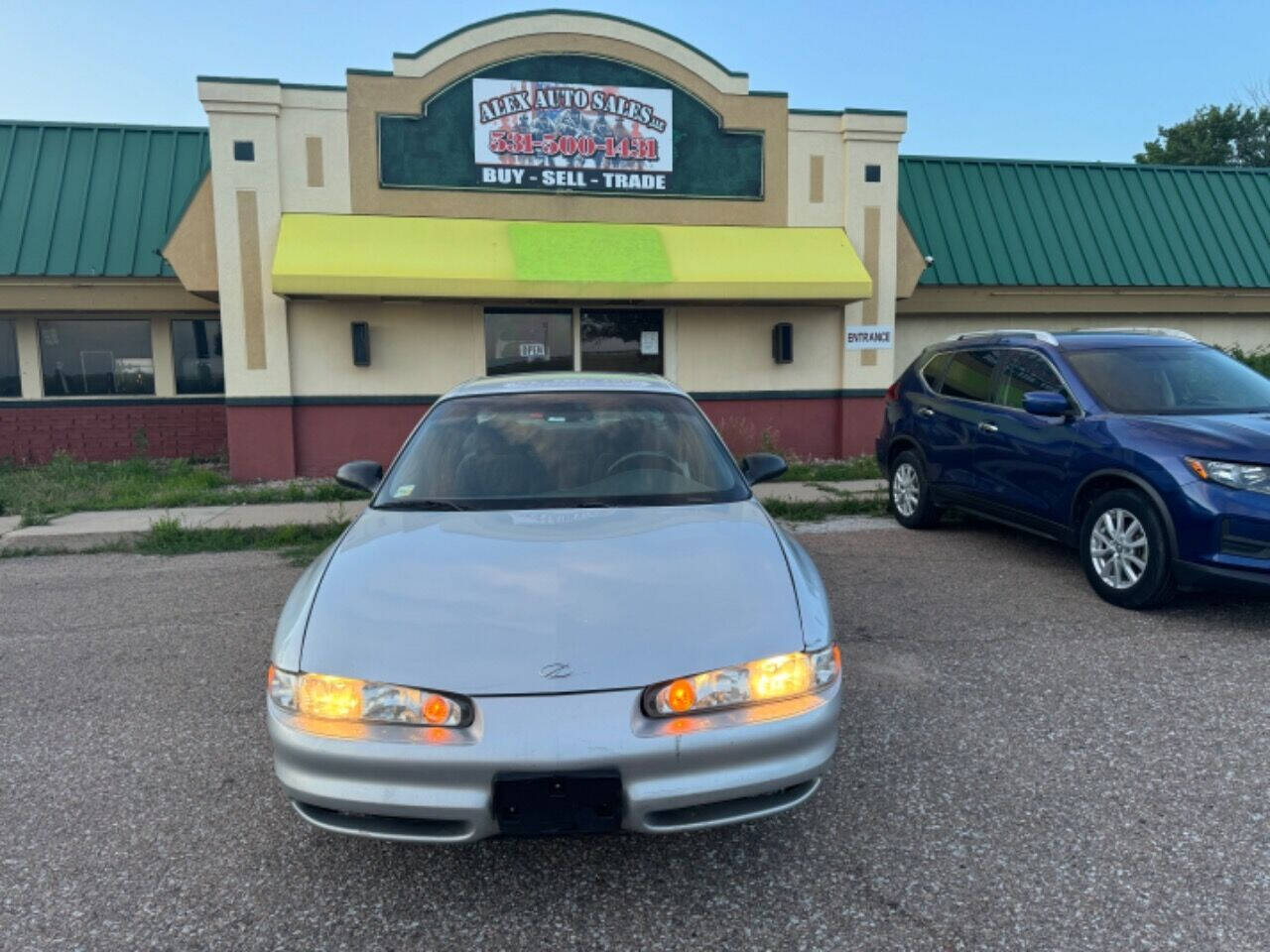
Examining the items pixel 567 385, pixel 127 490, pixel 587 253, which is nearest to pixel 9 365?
pixel 127 490

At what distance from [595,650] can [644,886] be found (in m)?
0.82

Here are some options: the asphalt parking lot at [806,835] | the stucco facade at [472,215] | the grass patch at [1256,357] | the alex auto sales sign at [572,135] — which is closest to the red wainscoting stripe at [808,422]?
the stucco facade at [472,215]

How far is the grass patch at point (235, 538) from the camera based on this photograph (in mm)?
7871

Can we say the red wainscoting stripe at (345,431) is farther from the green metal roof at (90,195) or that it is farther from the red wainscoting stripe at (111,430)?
the green metal roof at (90,195)

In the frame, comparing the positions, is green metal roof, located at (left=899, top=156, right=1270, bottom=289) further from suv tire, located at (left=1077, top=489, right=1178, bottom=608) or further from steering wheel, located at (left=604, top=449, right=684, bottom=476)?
steering wheel, located at (left=604, top=449, right=684, bottom=476)

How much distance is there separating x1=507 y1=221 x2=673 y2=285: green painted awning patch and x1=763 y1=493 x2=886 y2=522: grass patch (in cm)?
379

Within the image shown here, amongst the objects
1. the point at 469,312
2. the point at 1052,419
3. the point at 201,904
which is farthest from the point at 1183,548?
the point at 469,312

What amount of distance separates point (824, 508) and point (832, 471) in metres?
2.17

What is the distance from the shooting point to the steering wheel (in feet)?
12.7

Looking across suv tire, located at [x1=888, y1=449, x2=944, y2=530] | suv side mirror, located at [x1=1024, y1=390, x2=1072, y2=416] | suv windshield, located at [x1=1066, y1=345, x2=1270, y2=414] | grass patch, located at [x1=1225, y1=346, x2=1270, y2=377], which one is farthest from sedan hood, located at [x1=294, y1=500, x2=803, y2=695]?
grass patch, located at [x1=1225, y1=346, x2=1270, y2=377]

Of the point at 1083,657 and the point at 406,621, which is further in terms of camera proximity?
the point at 1083,657

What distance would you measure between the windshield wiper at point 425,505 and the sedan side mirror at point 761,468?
4.59 feet

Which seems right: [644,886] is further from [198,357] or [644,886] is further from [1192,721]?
[198,357]

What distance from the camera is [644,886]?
268cm
